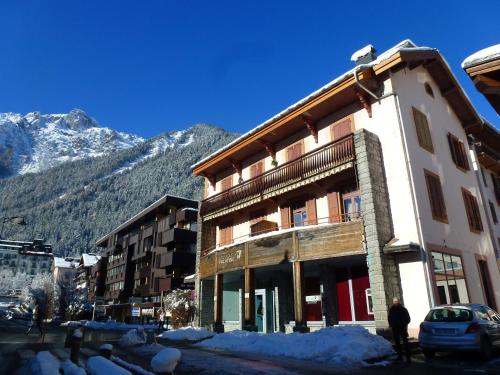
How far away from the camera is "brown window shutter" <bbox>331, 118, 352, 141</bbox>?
64.1 ft

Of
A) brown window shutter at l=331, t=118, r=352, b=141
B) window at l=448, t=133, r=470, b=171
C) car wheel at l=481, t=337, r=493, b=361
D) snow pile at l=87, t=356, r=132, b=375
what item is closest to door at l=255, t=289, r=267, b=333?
brown window shutter at l=331, t=118, r=352, b=141

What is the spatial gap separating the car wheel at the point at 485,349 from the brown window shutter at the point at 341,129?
11.4 metres

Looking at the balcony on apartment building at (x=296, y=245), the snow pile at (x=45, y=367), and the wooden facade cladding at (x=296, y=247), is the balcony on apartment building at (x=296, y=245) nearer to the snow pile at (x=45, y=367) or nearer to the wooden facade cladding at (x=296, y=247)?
the wooden facade cladding at (x=296, y=247)

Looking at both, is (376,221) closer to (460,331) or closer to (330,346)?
(460,331)

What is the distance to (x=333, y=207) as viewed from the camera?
62.6ft

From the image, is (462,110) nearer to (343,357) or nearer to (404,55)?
(404,55)

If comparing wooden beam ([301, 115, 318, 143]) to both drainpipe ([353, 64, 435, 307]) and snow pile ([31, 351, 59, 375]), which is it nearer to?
drainpipe ([353, 64, 435, 307])

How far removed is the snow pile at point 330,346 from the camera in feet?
34.9

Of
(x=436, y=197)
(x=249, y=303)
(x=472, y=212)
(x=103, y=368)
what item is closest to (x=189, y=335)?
(x=249, y=303)

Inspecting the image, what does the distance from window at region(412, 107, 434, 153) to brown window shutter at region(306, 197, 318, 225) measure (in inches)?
240

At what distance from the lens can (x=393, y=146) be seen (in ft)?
56.5

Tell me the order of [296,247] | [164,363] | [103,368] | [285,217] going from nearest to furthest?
1. [164,363]
2. [103,368]
3. [296,247]
4. [285,217]

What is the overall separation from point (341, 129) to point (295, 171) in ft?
10.8

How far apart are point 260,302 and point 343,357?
1334 centimetres
